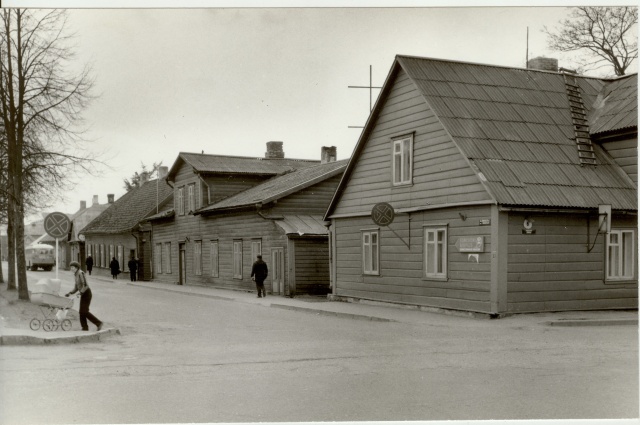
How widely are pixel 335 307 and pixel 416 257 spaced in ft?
10.3

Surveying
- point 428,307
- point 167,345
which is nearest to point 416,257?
point 428,307

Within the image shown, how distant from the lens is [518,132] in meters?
20.0

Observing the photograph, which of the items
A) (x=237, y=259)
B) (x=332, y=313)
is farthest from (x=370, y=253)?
(x=237, y=259)

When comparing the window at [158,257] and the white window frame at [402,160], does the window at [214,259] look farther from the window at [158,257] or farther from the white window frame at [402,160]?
the white window frame at [402,160]

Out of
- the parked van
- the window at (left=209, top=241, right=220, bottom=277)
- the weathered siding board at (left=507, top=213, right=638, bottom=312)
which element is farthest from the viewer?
the parked van

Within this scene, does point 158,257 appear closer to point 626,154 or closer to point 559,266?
point 559,266

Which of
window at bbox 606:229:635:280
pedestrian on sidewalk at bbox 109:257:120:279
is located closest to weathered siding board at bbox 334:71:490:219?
window at bbox 606:229:635:280

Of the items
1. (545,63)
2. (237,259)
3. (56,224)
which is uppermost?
(545,63)

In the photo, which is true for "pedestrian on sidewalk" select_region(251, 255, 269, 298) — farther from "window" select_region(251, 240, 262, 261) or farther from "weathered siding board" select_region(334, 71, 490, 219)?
"weathered siding board" select_region(334, 71, 490, 219)

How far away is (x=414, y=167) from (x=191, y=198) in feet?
62.5

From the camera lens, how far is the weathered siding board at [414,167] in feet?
64.1

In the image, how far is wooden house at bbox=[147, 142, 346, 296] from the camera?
95.9 feet

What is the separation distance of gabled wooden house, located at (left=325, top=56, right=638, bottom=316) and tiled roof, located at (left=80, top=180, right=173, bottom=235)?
2454cm

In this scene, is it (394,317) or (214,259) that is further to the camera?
(214,259)
